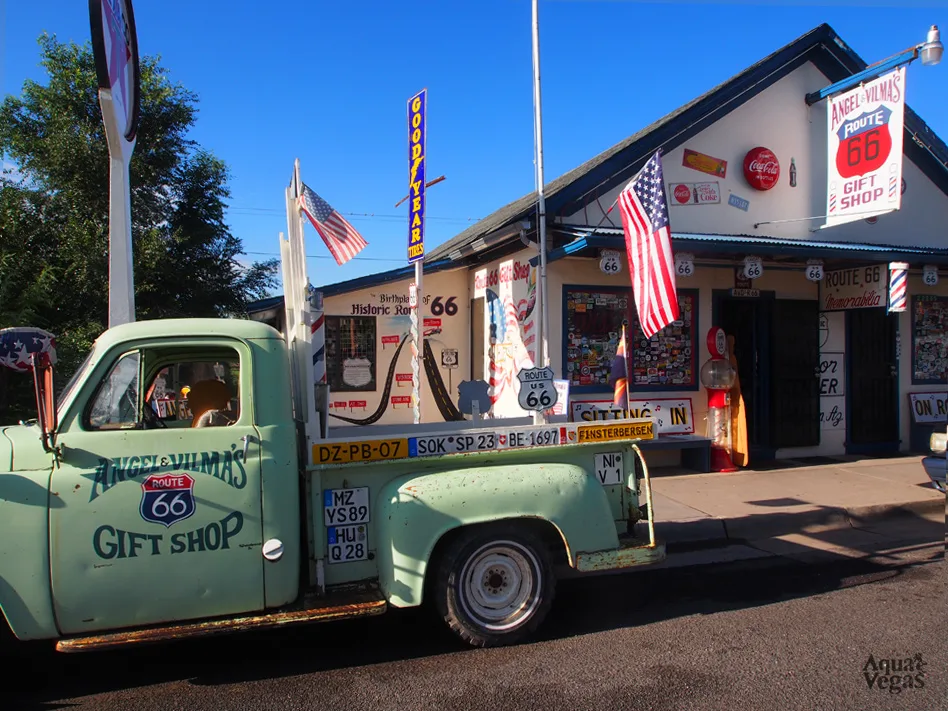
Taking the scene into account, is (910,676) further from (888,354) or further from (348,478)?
(888,354)

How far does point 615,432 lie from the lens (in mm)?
4648

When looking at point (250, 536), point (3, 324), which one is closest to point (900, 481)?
point (250, 536)

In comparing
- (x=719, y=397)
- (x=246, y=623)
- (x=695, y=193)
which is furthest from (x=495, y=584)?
(x=695, y=193)

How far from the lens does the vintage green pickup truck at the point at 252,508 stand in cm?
353

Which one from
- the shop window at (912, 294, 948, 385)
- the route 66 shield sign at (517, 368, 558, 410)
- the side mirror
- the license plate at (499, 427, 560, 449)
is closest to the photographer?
the side mirror

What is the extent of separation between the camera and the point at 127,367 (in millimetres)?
3840

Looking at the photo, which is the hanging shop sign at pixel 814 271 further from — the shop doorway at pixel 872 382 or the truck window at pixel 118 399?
the truck window at pixel 118 399

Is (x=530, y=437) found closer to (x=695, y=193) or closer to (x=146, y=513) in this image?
(x=146, y=513)

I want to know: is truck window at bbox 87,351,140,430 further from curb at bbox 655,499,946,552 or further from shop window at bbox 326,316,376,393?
shop window at bbox 326,316,376,393

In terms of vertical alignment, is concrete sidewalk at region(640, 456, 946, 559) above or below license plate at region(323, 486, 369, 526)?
below

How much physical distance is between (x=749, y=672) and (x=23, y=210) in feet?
48.7

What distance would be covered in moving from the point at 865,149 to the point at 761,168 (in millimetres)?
1290

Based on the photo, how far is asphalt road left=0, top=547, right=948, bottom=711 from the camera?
3.60 meters

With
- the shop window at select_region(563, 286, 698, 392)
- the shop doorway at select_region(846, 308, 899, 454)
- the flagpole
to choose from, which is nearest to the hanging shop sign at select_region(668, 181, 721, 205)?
the shop window at select_region(563, 286, 698, 392)
